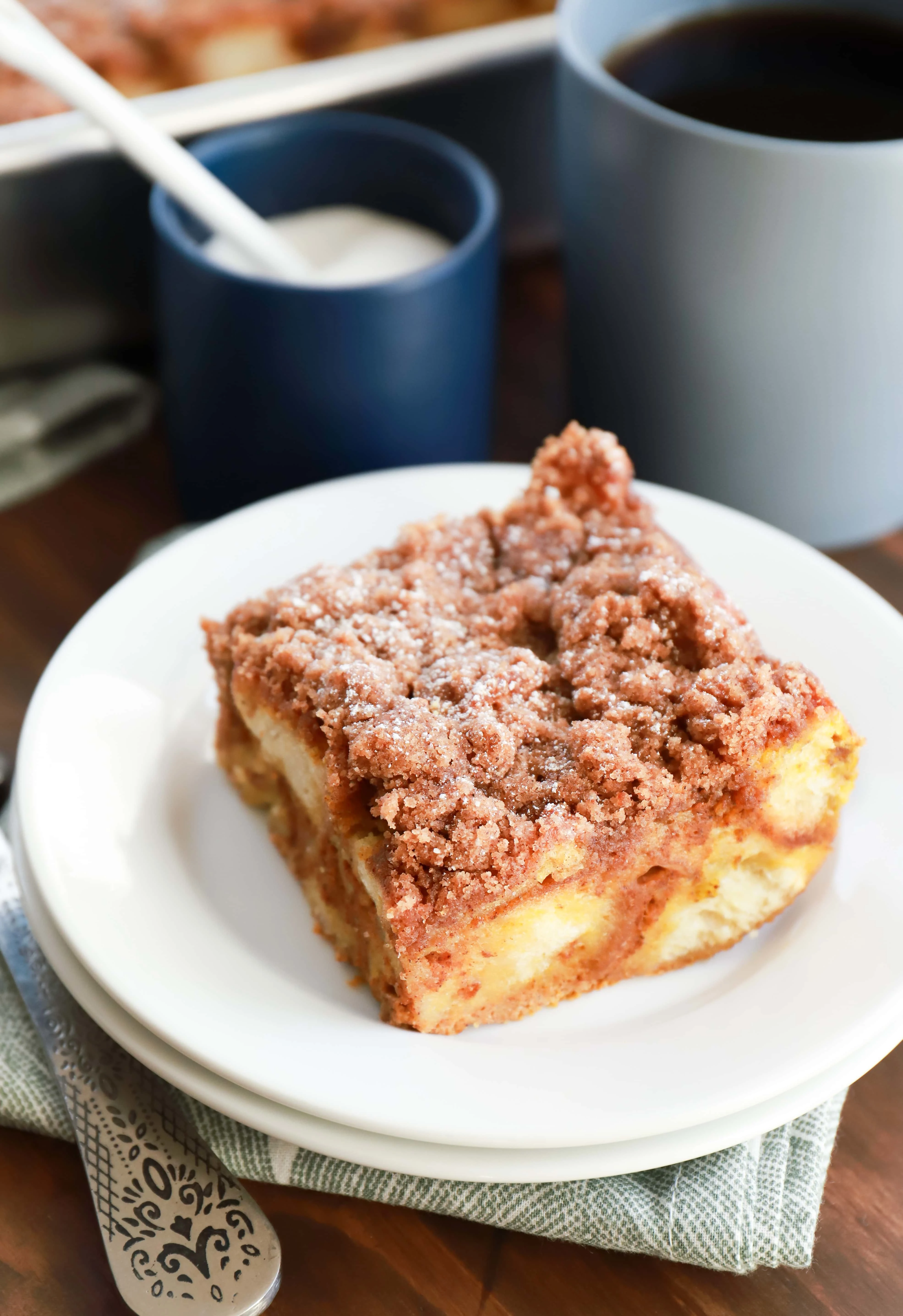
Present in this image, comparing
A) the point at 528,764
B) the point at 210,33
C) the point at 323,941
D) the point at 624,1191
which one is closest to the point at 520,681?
the point at 528,764

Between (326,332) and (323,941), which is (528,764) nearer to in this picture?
(323,941)

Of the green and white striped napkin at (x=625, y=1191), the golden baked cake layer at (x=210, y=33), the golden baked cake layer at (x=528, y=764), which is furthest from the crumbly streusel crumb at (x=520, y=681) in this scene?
the golden baked cake layer at (x=210, y=33)

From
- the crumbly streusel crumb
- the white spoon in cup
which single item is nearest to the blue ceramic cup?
the white spoon in cup

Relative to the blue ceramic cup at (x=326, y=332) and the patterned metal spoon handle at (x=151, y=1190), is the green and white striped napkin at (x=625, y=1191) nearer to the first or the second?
the patterned metal spoon handle at (x=151, y=1190)

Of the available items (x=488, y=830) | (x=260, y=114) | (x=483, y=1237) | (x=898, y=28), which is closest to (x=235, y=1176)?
(x=483, y=1237)

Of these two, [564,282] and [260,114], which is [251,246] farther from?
[564,282]

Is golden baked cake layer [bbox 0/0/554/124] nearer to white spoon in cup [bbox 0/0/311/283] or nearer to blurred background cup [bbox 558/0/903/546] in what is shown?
white spoon in cup [bbox 0/0/311/283]

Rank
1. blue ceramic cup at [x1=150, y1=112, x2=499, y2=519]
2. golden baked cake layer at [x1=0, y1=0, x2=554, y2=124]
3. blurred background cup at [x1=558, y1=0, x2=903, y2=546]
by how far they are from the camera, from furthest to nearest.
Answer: golden baked cake layer at [x1=0, y1=0, x2=554, y2=124] < blue ceramic cup at [x1=150, y1=112, x2=499, y2=519] < blurred background cup at [x1=558, y1=0, x2=903, y2=546]

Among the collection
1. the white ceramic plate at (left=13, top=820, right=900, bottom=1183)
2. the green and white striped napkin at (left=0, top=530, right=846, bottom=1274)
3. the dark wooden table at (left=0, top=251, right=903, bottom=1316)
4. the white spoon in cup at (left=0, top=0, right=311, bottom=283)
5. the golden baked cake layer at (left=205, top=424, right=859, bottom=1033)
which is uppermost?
the white spoon in cup at (left=0, top=0, right=311, bottom=283)
